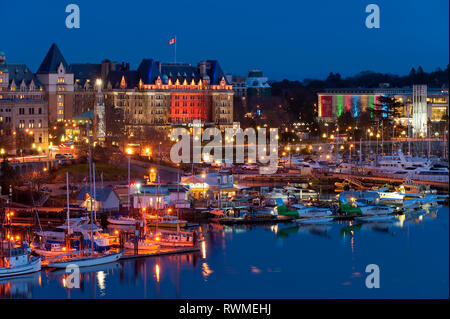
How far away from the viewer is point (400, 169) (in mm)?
40406

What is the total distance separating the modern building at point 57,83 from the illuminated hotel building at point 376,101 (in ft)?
60.7

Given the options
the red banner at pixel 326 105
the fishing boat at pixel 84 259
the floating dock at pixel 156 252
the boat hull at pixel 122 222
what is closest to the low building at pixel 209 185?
the boat hull at pixel 122 222

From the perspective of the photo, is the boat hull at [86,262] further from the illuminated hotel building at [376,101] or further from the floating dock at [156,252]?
the illuminated hotel building at [376,101]

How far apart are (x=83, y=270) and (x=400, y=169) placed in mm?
18952

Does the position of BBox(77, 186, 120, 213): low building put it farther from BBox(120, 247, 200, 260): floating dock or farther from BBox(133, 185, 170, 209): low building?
BBox(120, 247, 200, 260): floating dock

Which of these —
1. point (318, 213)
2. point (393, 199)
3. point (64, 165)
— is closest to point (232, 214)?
point (318, 213)

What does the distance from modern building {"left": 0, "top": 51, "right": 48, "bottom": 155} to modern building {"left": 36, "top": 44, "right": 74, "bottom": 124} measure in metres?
1.84

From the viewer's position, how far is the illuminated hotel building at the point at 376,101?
6475 cm

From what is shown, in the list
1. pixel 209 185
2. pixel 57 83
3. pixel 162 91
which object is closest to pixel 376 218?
pixel 209 185

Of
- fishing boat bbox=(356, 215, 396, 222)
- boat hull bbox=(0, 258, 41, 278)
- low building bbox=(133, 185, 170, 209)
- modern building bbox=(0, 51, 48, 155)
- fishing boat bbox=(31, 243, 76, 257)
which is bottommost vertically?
boat hull bbox=(0, 258, 41, 278)

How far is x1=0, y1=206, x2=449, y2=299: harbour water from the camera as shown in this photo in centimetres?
2270

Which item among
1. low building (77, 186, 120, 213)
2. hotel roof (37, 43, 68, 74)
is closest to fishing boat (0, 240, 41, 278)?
low building (77, 186, 120, 213)

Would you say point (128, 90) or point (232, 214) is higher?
point (128, 90)
